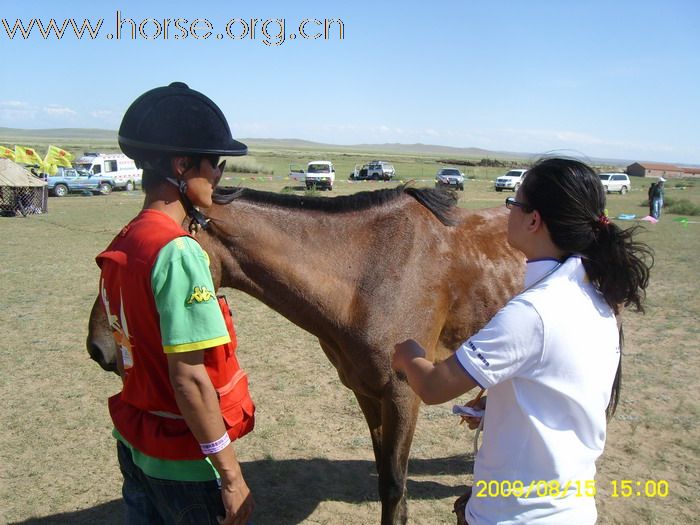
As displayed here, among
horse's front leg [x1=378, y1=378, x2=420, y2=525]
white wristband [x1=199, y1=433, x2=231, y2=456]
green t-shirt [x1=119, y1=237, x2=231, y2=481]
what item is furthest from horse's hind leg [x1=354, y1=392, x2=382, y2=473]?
green t-shirt [x1=119, y1=237, x2=231, y2=481]

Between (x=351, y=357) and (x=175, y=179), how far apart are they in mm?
1625

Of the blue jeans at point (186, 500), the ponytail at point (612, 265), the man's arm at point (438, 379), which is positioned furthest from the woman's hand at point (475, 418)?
the blue jeans at point (186, 500)

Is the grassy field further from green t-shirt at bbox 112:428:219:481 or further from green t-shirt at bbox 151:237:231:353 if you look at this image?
green t-shirt at bbox 151:237:231:353

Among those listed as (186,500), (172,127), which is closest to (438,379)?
(186,500)

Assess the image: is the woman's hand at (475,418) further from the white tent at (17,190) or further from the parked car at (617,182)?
the parked car at (617,182)

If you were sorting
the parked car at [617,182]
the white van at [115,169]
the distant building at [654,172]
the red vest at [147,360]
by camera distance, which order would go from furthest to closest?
1. the distant building at [654,172]
2. the parked car at [617,182]
3. the white van at [115,169]
4. the red vest at [147,360]

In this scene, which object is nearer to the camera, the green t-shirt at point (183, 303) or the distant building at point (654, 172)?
the green t-shirt at point (183, 303)

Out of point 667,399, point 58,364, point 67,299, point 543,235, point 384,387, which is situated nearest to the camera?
point 543,235

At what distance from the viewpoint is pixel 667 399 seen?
5.20 metres

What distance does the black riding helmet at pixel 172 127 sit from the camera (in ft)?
5.33

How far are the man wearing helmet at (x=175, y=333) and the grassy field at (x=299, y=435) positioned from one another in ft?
7.15

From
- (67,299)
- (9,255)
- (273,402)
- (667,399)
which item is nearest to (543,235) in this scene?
(273,402)

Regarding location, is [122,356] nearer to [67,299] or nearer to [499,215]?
[499,215]
